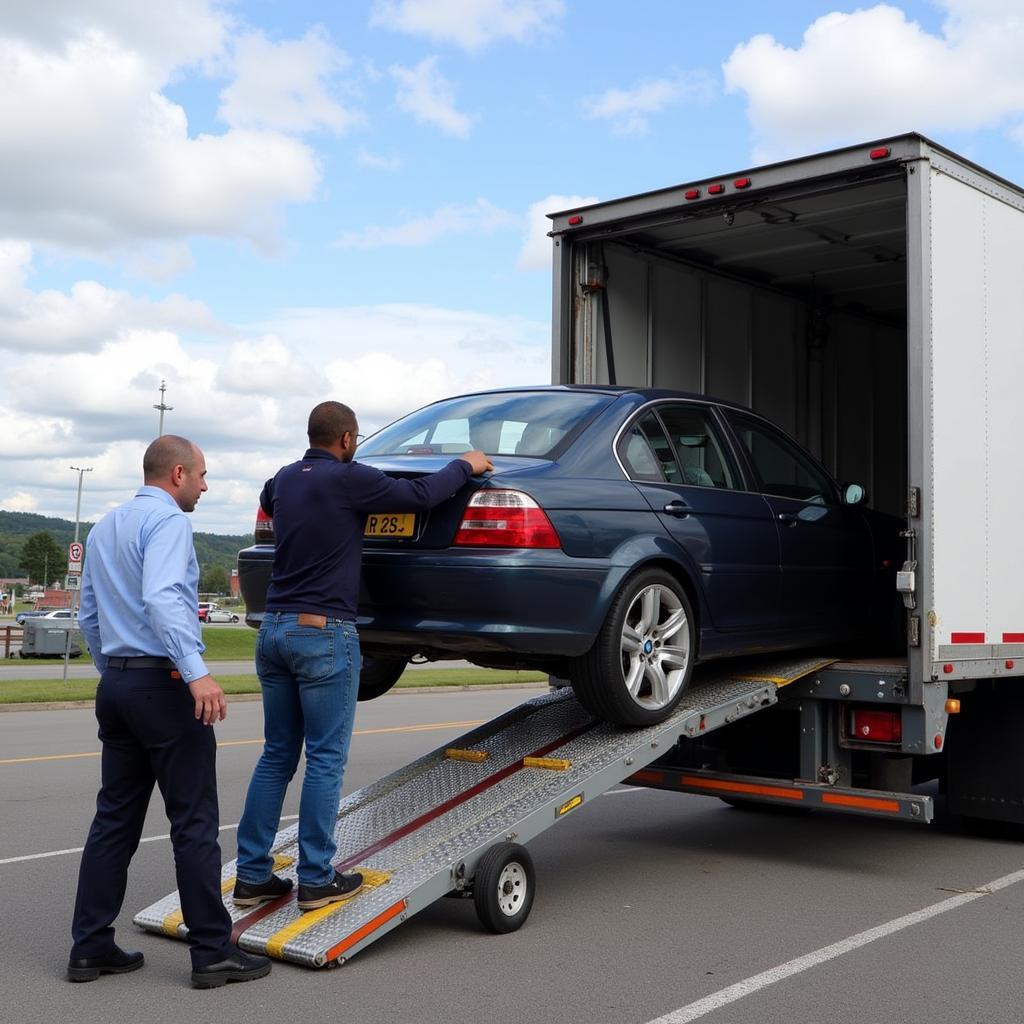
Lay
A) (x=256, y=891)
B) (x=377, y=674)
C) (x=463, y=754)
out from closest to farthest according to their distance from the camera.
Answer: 1. (x=256, y=891)
2. (x=463, y=754)
3. (x=377, y=674)

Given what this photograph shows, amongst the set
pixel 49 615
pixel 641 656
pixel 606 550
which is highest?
pixel 606 550

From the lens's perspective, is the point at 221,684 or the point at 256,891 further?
the point at 221,684

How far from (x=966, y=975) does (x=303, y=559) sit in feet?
9.82

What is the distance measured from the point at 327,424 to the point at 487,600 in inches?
39.8

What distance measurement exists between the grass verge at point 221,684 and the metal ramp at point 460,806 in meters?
11.5

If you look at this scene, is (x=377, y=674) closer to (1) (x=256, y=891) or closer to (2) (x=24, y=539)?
(1) (x=256, y=891)

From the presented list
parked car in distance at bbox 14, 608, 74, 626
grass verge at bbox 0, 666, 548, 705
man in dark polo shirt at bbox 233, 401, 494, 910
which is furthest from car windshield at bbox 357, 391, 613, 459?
parked car in distance at bbox 14, 608, 74, 626

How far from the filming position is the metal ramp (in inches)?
193

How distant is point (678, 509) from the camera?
20.6ft

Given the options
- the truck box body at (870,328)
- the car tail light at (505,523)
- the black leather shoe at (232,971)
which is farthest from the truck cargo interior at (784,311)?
the black leather shoe at (232,971)

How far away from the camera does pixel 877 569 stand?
771 centimetres

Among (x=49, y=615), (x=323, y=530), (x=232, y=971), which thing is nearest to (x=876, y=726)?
(x=323, y=530)

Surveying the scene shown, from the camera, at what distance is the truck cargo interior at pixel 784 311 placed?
826 centimetres

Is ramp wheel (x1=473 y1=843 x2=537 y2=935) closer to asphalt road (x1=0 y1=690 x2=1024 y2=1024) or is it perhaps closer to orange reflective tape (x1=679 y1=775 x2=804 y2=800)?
asphalt road (x1=0 y1=690 x2=1024 y2=1024)
